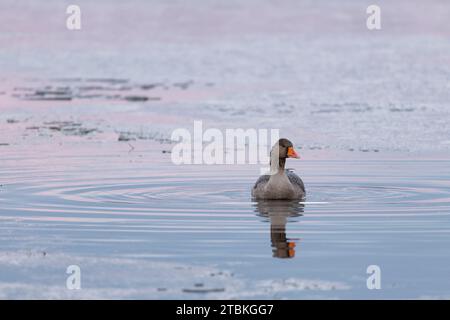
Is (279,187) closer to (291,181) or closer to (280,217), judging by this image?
(291,181)

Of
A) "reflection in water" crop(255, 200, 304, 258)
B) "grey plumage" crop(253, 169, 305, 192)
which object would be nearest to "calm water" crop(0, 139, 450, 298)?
"reflection in water" crop(255, 200, 304, 258)

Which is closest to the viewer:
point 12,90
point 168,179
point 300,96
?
point 168,179

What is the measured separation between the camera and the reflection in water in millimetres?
9837

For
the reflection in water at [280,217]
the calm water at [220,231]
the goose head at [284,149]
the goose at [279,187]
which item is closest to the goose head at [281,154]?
the goose head at [284,149]

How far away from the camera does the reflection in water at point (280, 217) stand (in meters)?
9.84

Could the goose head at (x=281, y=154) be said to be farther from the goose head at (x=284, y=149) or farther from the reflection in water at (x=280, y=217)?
the reflection in water at (x=280, y=217)

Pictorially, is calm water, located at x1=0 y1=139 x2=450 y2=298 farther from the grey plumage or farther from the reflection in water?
the grey plumage

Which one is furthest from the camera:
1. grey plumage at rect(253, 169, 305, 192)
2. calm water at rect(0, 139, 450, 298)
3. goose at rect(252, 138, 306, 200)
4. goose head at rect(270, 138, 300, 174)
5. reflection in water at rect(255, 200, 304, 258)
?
goose head at rect(270, 138, 300, 174)

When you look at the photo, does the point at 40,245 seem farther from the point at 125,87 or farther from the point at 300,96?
the point at 125,87

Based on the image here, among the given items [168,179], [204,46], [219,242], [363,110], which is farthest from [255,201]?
[204,46]

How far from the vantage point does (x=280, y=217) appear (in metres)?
12.2
